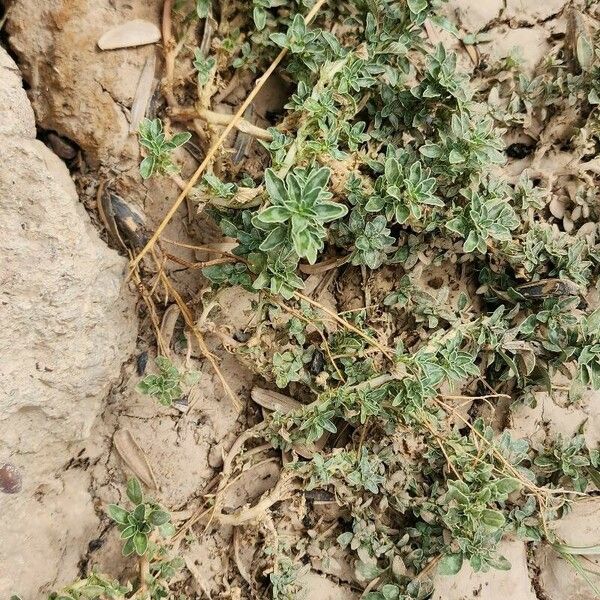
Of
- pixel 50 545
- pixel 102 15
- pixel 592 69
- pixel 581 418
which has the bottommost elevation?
pixel 50 545

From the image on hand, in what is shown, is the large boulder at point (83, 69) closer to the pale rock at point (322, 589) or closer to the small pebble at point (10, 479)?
the small pebble at point (10, 479)

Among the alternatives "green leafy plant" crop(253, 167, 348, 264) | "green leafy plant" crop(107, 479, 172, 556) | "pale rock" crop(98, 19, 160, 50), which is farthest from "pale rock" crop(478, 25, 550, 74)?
"green leafy plant" crop(107, 479, 172, 556)

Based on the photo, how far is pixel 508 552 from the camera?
2.63 metres

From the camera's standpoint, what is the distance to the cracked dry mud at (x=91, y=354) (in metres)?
2.17

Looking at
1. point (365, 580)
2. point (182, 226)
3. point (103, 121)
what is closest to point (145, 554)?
point (365, 580)

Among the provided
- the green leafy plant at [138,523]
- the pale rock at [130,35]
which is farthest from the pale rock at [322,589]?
the pale rock at [130,35]

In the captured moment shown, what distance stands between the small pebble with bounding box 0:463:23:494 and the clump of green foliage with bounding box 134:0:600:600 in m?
0.54

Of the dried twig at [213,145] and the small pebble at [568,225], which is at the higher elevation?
the dried twig at [213,145]

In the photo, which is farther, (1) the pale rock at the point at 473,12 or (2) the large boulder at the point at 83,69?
(1) the pale rock at the point at 473,12

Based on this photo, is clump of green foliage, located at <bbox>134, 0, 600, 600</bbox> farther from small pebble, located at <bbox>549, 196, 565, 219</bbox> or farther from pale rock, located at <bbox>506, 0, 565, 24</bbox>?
pale rock, located at <bbox>506, 0, 565, 24</bbox>

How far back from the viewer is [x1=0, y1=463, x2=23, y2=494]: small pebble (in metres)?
2.29

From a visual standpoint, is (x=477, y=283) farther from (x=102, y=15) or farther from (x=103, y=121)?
(x=102, y=15)

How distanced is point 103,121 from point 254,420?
133 centimetres

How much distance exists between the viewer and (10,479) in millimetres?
2307
